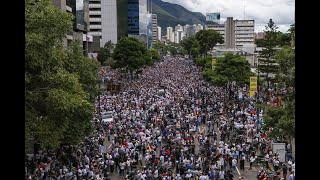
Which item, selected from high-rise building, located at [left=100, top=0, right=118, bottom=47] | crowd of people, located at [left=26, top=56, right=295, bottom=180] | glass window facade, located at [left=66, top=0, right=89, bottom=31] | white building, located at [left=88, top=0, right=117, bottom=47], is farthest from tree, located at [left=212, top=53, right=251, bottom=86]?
high-rise building, located at [left=100, top=0, right=118, bottom=47]

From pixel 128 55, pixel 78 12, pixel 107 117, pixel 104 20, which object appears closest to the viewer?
pixel 107 117

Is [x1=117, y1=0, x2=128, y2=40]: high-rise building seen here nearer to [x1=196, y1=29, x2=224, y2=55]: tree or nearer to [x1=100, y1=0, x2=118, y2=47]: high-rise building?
[x1=100, y1=0, x2=118, y2=47]: high-rise building

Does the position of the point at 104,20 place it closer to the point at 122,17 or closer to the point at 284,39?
the point at 122,17

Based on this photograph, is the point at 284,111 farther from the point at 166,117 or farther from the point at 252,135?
the point at 166,117

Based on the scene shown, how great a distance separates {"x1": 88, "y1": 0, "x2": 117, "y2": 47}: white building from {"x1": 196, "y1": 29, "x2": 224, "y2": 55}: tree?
4097 cm

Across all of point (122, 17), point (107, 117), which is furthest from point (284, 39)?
point (122, 17)

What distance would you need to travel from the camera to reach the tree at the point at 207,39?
9575 cm

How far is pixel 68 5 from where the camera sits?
55906 millimetres

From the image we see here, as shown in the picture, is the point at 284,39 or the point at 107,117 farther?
the point at 284,39

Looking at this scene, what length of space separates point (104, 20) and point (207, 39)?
46.9 meters

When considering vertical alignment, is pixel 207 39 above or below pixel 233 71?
above

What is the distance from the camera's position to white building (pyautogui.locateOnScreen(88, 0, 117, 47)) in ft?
437

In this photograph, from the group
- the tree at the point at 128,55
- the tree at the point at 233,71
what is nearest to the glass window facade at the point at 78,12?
the tree at the point at 128,55

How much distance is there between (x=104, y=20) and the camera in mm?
134250
